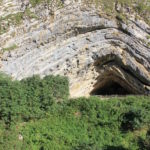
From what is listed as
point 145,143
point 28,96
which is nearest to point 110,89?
point 28,96

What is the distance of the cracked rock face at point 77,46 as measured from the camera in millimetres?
23172

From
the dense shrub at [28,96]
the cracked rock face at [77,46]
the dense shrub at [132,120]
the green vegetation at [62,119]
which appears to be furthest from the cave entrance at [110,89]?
the dense shrub at [132,120]

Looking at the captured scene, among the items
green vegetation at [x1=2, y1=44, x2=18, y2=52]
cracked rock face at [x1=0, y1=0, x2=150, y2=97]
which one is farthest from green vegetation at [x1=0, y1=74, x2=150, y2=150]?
green vegetation at [x1=2, y1=44, x2=18, y2=52]

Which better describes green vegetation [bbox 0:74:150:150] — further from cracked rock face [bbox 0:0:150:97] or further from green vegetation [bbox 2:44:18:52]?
green vegetation [bbox 2:44:18:52]

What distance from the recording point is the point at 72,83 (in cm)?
2509

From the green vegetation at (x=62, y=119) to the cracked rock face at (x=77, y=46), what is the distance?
1.39 metres

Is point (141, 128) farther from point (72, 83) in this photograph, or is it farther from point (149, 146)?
point (72, 83)

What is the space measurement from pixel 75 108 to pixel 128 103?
3458 millimetres

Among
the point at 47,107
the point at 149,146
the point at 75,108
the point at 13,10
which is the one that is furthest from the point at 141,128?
the point at 13,10

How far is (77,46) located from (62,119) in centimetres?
538

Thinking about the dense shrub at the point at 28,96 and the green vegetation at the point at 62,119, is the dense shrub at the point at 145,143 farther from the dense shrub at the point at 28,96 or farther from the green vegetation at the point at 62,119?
the dense shrub at the point at 28,96

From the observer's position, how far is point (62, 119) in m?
21.7

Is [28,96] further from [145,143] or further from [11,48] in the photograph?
[145,143]

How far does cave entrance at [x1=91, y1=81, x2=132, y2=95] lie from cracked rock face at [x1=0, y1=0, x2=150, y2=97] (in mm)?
3134
